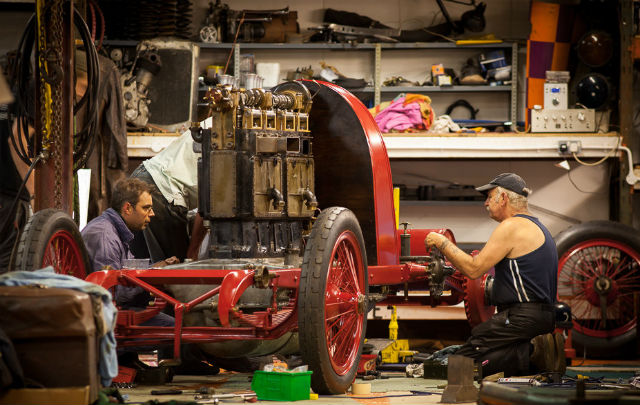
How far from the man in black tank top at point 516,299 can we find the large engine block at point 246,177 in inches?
42.1

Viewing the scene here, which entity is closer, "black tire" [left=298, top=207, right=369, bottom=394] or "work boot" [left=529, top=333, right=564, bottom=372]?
"black tire" [left=298, top=207, right=369, bottom=394]

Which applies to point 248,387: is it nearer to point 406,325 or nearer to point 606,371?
point 606,371

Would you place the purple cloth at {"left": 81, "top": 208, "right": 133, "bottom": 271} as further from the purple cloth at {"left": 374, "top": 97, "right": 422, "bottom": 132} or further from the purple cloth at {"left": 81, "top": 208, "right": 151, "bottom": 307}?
the purple cloth at {"left": 374, "top": 97, "right": 422, "bottom": 132}

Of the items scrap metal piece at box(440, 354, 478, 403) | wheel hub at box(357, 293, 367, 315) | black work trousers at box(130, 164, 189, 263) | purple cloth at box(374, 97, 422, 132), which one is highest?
purple cloth at box(374, 97, 422, 132)

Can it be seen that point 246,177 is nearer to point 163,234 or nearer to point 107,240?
point 107,240

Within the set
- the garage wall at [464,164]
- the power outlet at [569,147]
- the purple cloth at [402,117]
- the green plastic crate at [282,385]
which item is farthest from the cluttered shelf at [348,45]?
the green plastic crate at [282,385]

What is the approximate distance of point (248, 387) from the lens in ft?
18.3

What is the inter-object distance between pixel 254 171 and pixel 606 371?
356 centimetres

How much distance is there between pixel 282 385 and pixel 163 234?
285 centimetres

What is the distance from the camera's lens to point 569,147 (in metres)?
10.0

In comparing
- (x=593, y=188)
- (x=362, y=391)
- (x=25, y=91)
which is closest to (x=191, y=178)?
(x=25, y=91)

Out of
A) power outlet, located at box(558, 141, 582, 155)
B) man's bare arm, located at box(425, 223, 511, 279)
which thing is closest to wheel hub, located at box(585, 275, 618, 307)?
power outlet, located at box(558, 141, 582, 155)

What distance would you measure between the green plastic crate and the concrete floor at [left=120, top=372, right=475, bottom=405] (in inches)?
2.0

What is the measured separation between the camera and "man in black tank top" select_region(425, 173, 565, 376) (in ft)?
20.2
